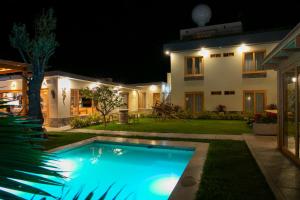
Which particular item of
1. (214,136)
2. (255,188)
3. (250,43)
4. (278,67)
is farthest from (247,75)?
(255,188)

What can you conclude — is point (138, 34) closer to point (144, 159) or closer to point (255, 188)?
point (144, 159)

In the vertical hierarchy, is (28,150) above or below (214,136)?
above

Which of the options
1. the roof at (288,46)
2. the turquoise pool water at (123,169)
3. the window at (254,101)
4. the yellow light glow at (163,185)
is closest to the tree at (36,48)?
the turquoise pool water at (123,169)

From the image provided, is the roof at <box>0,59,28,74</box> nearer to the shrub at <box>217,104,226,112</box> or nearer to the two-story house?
the two-story house

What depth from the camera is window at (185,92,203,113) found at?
17.1 m

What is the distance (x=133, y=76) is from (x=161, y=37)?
39.0 feet

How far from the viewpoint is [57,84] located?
488 inches

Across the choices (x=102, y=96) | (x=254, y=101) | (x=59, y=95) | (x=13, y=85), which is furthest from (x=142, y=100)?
(x=13, y=85)

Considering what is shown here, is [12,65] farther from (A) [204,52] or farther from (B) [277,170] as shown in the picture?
(A) [204,52]

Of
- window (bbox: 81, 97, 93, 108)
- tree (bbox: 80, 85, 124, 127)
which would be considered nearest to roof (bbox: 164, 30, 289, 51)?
tree (bbox: 80, 85, 124, 127)

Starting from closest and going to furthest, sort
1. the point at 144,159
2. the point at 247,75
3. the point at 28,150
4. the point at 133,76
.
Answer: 1. the point at 28,150
2. the point at 144,159
3. the point at 247,75
4. the point at 133,76

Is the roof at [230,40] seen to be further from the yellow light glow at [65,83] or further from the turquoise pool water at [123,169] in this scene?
the turquoise pool water at [123,169]

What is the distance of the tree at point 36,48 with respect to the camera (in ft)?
27.4

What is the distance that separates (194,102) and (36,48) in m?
11.7
